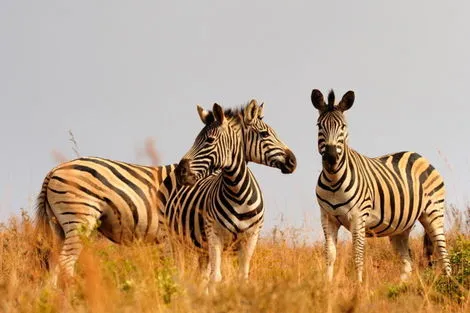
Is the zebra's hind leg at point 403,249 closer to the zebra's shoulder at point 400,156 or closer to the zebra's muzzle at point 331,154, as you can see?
the zebra's shoulder at point 400,156

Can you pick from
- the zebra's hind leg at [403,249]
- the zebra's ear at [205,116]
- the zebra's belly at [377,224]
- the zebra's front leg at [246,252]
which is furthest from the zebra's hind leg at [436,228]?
the zebra's ear at [205,116]

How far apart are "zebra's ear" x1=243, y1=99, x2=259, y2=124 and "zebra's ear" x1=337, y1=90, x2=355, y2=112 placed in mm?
1493

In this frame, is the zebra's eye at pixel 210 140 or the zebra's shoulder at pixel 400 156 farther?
the zebra's shoulder at pixel 400 156

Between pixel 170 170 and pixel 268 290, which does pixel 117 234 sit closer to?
pixel 170 170

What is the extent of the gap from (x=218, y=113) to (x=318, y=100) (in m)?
2.09

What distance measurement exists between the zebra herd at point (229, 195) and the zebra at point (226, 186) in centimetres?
1

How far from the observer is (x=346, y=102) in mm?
8703

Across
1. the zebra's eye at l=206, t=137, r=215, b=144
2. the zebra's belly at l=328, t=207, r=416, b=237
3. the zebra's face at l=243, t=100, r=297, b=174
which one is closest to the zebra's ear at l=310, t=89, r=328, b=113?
the zebra's face at l=243, t=100, r=297, b=174

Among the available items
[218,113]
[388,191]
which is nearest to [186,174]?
[218,113]

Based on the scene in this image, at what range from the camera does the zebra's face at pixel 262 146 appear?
754 centimetres

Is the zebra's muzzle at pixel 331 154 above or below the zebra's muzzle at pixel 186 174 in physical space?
above

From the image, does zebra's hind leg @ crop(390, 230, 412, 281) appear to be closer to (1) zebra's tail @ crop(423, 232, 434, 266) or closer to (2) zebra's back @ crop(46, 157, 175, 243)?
(1) zebra's tail @ crop(423, 232, 434, 266)

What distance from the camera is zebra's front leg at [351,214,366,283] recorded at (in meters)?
8.11

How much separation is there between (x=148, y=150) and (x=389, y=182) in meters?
5.59
